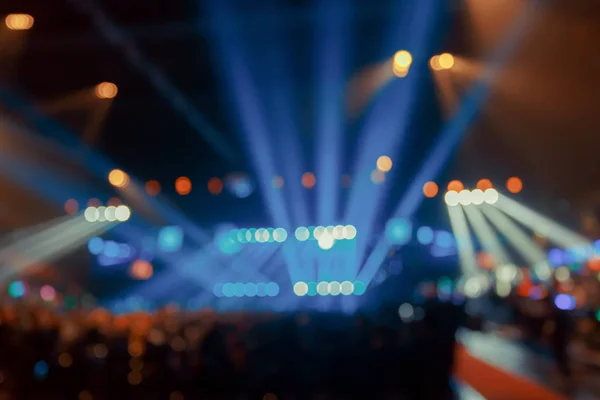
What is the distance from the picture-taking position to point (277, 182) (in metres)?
16.1

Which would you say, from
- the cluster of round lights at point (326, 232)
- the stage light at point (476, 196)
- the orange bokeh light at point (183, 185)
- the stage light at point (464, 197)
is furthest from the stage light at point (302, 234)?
the stage light at point (476, 196)

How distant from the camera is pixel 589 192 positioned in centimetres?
1296

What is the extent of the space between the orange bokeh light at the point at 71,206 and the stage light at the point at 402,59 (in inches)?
346

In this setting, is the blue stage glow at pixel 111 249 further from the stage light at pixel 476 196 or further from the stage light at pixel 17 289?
the stage light at pixel 476 196

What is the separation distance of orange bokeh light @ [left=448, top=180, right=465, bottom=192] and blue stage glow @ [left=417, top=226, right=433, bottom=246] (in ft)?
3.43

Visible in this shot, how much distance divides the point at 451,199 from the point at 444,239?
0.93 meters

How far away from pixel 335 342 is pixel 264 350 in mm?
660

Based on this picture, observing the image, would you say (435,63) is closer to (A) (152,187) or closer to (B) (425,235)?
(B) (425,235)

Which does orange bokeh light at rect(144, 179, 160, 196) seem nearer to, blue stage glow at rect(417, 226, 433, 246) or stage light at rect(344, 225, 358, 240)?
stage light at rect(344, 225, 358, 240)

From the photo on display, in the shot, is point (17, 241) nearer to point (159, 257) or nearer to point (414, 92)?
point (159, 257)

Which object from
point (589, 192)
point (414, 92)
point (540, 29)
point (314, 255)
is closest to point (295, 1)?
point (540, 29)

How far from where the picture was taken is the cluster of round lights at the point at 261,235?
1667 centimetres

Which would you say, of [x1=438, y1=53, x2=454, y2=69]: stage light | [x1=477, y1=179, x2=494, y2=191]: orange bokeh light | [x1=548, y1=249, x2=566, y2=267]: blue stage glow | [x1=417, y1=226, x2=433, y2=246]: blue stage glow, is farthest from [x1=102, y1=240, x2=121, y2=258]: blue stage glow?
[x1=548, y1=249, x2=566, y2=267]: blue stage glow

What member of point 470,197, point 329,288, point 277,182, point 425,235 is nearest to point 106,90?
point 277,182
